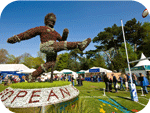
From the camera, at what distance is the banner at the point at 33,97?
2.53m

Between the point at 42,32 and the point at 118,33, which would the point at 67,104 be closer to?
the point at 42,32

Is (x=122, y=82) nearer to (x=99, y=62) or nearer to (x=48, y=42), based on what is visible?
(x=48, y=42)

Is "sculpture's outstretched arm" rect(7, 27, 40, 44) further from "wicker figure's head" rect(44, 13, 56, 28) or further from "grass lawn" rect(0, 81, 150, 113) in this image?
"grass lawn" rect(0, 81, 150, 113)

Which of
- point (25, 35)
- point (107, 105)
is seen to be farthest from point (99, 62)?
point (25, 35)

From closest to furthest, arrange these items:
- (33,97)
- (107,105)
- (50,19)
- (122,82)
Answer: (33,97) < (50,19) < (107,105) < (122,82)

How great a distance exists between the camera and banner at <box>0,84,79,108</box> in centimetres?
253

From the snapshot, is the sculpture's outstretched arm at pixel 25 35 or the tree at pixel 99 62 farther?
the tree at pixel 99 62

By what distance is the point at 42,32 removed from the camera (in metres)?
3.43

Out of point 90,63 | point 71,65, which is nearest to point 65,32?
point 90,63

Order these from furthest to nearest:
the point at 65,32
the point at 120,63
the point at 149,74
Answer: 1. the point at 120,63
2. the point at 149,74
3. the point at 65,32

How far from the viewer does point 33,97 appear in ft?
8.73

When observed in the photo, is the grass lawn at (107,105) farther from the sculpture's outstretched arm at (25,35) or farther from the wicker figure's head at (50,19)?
the wicker figure's head at (50,19)

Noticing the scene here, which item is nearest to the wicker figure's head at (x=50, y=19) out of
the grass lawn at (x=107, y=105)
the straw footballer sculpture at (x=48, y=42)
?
the straw footballer sculpture at (x=48, y=42)

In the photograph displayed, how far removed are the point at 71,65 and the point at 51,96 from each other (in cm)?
3515
